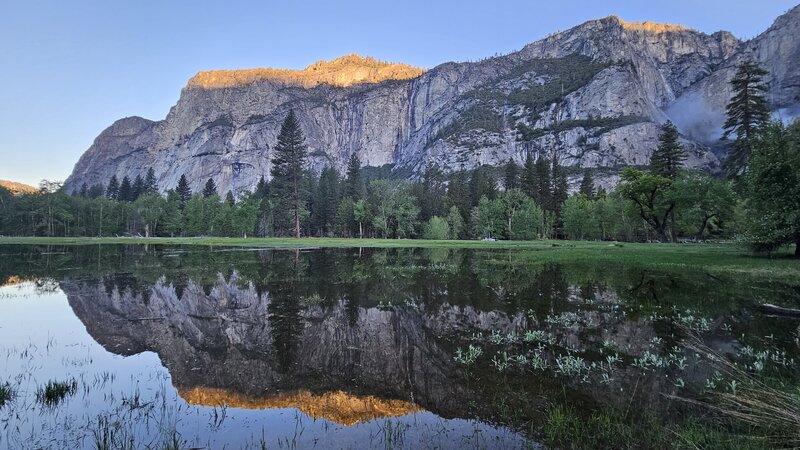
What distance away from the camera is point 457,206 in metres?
112

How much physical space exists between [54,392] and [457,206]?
106897 mm

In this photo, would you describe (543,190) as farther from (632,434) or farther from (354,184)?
(632,434)

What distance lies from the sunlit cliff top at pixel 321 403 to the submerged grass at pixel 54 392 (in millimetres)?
2214

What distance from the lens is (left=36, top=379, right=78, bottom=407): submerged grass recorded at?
760 cm

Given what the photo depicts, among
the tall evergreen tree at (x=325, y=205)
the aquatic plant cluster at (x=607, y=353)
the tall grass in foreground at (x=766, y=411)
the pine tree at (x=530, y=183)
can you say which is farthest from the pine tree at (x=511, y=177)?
the tall grass in foreground at (x=766, y=411)

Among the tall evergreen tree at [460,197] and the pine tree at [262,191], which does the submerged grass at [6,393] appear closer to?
the tall evergreen tree at [460,197]

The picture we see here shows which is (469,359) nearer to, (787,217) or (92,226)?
(787,217)

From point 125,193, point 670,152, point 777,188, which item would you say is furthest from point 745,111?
point 125,193

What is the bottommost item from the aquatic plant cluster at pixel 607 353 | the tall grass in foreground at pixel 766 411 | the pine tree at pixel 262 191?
A: the aquatic plant cluster at pixel 607 353

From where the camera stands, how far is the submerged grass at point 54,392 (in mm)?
7598

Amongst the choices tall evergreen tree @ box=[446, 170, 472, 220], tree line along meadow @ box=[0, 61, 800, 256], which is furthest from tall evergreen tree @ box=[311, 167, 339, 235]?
tall evergreen tree @ box=[446, 170, 472, 220]

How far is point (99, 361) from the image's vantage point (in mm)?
10109

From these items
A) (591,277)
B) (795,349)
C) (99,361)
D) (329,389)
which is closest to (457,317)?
(329,389)

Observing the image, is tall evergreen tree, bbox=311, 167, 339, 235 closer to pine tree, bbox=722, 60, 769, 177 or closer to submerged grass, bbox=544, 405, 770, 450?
pine tree, bbox=722, 60, 769, 177
